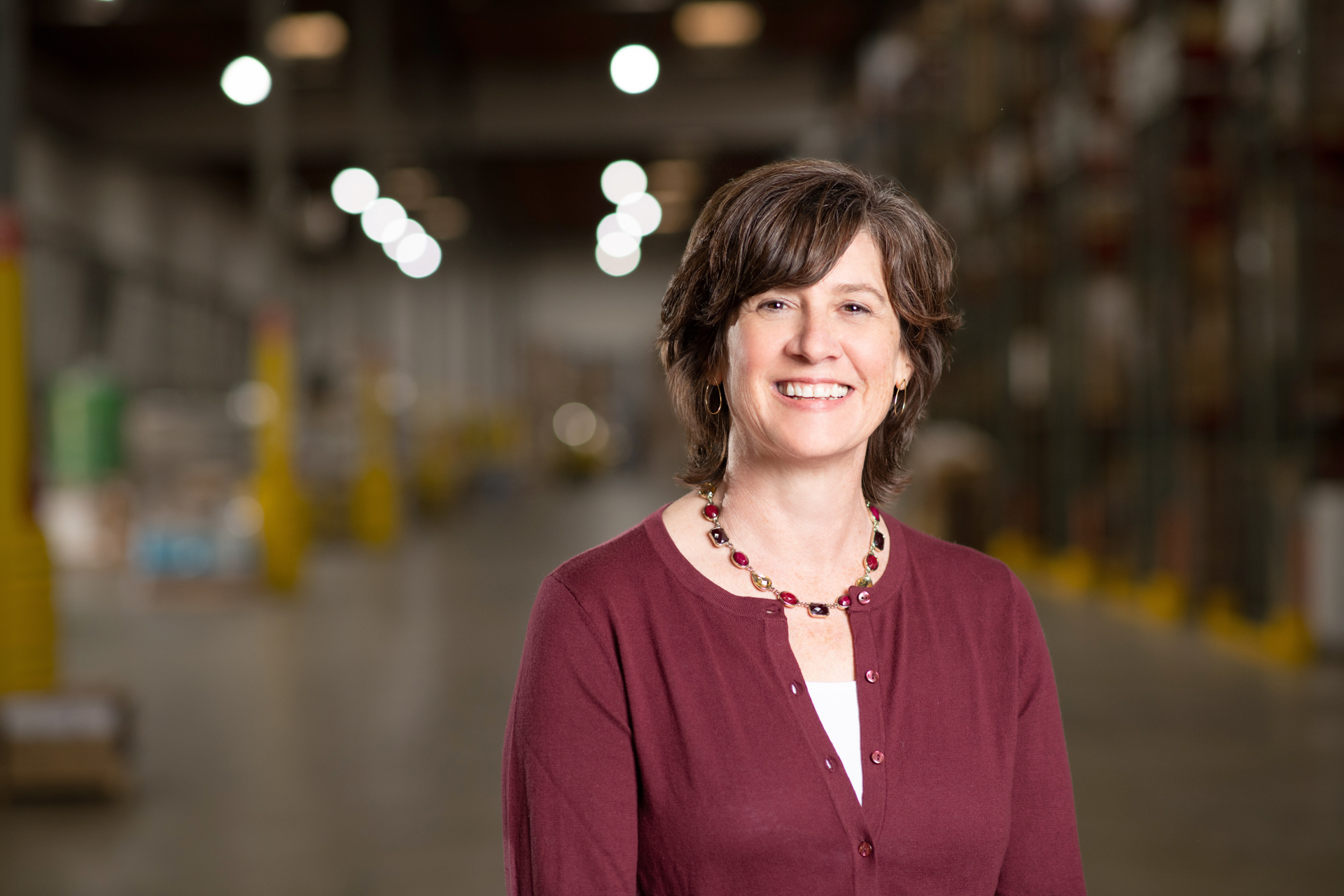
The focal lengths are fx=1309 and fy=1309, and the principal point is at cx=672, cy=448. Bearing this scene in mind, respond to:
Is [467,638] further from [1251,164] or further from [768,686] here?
[768,686]

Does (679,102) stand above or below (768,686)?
above

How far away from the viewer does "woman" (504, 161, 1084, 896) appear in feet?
4.56

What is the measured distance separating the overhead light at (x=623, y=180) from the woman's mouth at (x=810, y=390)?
21.6 metres

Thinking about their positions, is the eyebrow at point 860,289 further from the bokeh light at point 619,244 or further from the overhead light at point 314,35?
the bokeh light at point 619,244

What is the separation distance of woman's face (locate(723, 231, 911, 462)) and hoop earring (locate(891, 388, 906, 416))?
0.18m

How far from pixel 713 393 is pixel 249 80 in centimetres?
1095

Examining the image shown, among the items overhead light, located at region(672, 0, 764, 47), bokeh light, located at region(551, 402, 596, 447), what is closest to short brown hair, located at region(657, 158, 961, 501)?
overhead light, located at region(672, 0, 764, 47)

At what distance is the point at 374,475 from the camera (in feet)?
51.6

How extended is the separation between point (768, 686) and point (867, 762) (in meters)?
0.13

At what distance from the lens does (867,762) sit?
1.40 meters

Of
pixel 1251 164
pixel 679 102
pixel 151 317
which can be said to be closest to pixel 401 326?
pixel 151 317

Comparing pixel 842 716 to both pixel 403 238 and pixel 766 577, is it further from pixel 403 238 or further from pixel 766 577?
pixel 403 238

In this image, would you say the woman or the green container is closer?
the woman

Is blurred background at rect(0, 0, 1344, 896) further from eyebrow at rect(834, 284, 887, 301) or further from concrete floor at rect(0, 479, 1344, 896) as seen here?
eyebrow at rect(834, 284, 887, 301)
